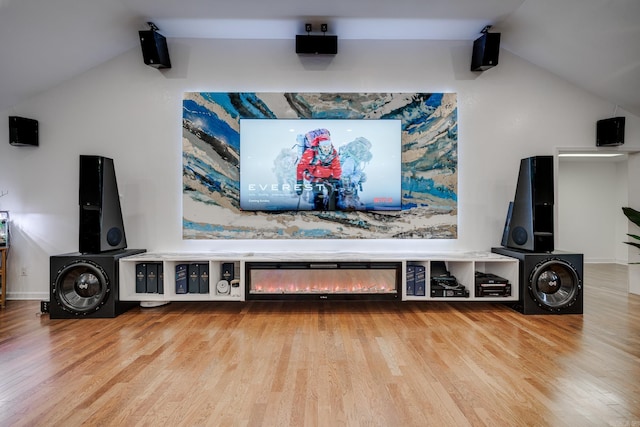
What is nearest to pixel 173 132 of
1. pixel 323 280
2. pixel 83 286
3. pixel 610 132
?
pixel 83 286

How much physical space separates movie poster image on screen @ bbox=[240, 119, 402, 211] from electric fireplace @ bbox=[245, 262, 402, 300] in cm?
73

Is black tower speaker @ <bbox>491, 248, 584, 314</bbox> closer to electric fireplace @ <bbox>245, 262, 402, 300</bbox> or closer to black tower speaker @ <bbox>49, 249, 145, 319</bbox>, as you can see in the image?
electric fireplace @ <bbox>245, 262, 402, 300</bbox>

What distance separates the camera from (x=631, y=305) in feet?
11.4

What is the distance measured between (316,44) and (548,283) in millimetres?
3276

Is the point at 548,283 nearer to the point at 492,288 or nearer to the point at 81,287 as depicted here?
the point at 492,288

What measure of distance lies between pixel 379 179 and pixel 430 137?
2.45 ft

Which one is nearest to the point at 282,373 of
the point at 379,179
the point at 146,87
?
the point at 379,179

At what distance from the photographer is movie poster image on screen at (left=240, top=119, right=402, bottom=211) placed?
12.1 ft

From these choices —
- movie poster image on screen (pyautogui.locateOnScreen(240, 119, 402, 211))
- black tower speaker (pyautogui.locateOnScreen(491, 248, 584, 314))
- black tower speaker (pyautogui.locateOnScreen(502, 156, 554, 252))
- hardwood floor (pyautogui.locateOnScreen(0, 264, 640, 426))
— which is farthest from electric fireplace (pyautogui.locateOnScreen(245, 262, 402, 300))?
black tower speaker (pyautogui.locateOnScreen(502, 156, 554, 252))

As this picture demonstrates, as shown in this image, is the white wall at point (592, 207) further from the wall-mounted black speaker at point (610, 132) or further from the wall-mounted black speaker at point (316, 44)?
the wall-mounted black speaker at point (316, 44)

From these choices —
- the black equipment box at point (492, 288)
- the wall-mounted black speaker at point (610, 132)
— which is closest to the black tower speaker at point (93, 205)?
the black equipment box at point (492, 288)

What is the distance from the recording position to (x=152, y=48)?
11.3 feet

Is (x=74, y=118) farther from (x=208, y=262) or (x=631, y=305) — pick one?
(x=631, y=305)

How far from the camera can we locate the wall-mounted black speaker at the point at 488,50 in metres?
3.44
